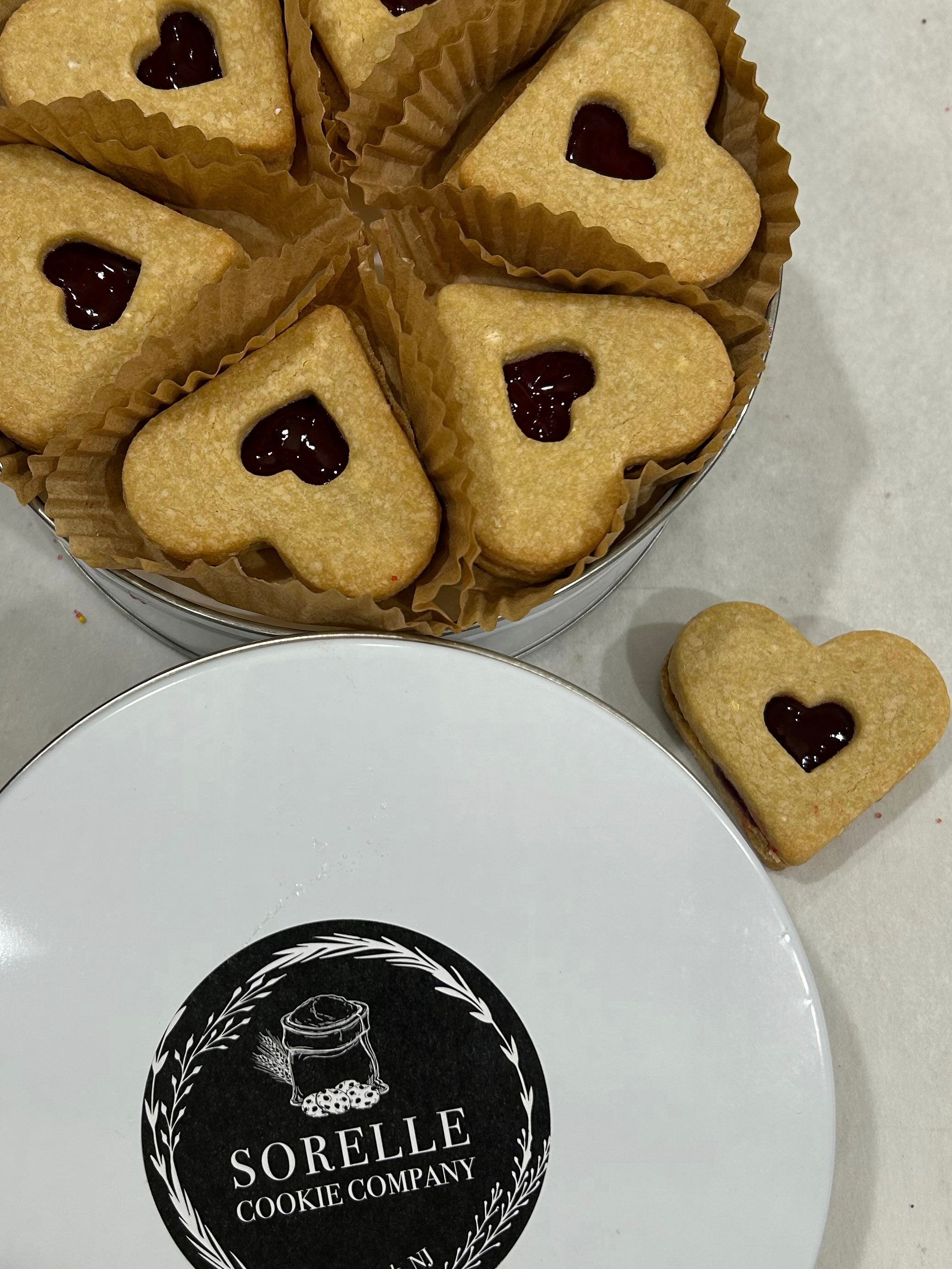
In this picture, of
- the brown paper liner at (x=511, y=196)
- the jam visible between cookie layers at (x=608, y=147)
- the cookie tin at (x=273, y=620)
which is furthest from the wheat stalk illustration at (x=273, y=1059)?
the jam visible between cookie layers at (x=608, y=147)

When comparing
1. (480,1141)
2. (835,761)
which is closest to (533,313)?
(835,761)

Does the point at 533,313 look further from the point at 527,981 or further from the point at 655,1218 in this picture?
the point at 655,1218

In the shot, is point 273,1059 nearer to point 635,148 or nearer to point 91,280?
point 91,280

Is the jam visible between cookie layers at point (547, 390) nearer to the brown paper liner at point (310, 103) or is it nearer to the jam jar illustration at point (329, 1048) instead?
the brown paper liner at point (310, 103)

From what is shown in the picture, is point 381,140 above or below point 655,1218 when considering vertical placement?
above

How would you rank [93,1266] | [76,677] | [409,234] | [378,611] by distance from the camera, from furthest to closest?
[76,677]
[409,234]
[378,611]
[93,1266]

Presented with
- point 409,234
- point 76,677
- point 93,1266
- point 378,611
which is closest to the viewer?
point 93,1266
